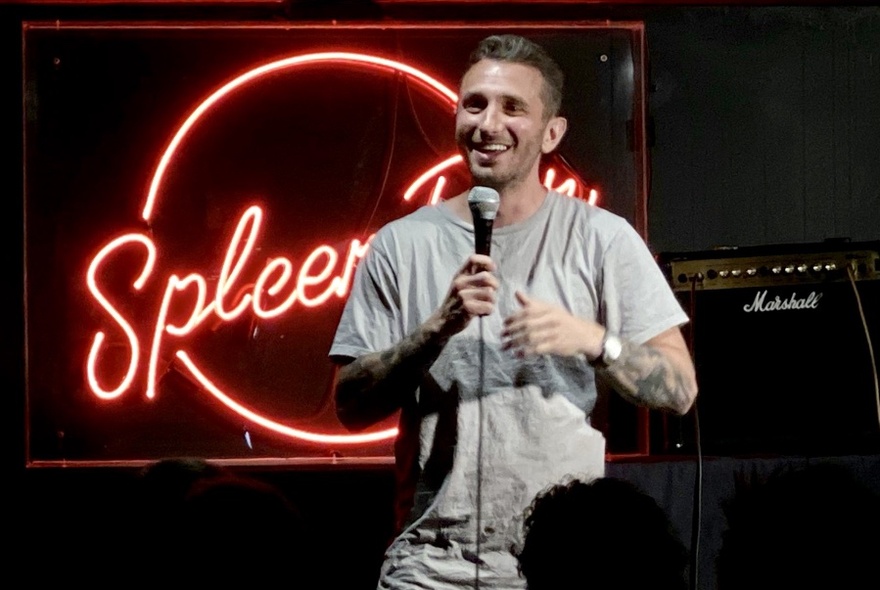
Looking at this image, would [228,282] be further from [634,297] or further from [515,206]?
[634,297]

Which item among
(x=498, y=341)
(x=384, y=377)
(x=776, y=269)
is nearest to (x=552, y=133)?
(x=498, y=341)

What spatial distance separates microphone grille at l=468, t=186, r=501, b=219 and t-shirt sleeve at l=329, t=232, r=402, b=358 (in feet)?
1.00

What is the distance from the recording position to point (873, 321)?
3029 mm

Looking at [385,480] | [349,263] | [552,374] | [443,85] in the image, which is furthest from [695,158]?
[552,374]

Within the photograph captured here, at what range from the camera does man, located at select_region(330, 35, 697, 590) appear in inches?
87.6

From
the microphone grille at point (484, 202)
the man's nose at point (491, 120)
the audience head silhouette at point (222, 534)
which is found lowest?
the audience head silhouette at point (222, 534)

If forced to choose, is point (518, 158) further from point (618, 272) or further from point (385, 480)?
point (385, 480)

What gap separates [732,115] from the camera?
12.6 feet

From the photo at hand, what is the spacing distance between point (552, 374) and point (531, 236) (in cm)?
32

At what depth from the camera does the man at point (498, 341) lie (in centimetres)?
222

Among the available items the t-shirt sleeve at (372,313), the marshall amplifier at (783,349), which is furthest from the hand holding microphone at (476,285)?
the marshall amplifier at (783,349)

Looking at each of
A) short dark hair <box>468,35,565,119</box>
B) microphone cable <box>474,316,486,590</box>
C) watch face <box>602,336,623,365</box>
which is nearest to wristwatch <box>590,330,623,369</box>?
watch face <box>602,336,623,365</box>

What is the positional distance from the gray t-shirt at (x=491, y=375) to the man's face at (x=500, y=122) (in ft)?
0.37

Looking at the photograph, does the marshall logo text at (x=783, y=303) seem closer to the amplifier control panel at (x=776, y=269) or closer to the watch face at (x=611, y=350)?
the amplifier control panel at (x=776, y=269)
